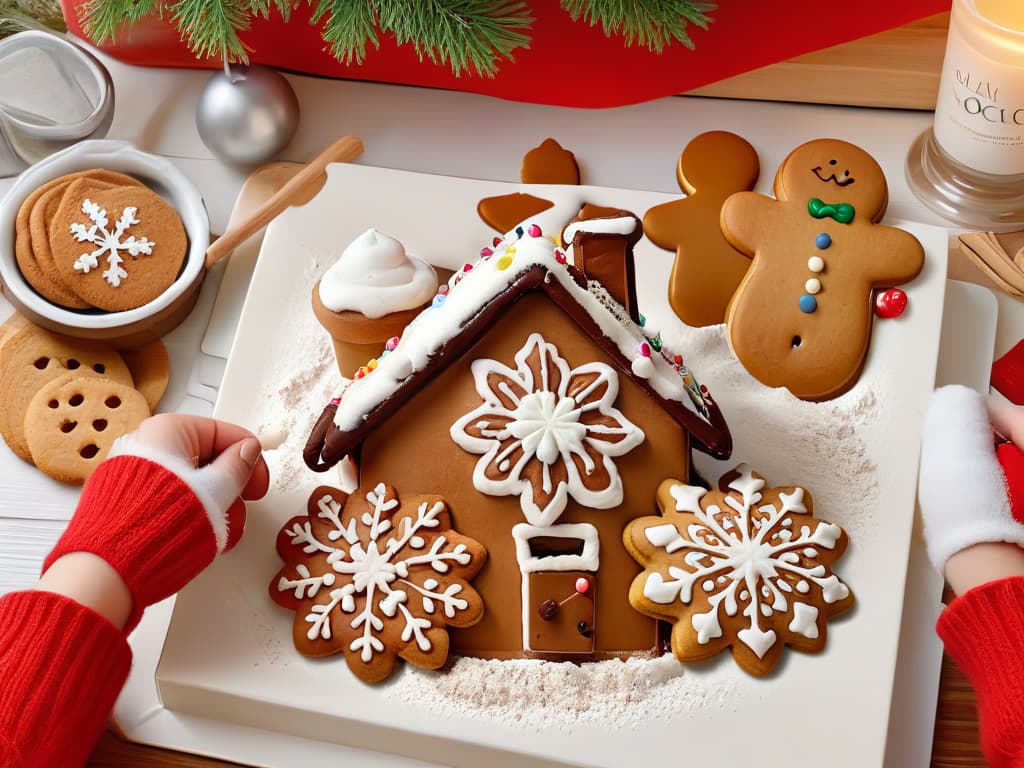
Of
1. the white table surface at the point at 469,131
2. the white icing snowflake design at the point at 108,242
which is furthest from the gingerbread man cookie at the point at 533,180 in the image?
the white icing snowflake design at the point at 108,242

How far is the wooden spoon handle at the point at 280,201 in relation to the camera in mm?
1265

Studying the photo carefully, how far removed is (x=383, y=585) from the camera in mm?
986

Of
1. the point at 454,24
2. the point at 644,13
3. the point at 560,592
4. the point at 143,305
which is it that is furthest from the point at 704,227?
the point at 143,305

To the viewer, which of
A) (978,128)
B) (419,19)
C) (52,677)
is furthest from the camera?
(978,128)

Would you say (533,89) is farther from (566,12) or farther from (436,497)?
(436,497)

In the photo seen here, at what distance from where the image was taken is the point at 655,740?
3.15 ft

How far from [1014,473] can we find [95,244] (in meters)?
0.91

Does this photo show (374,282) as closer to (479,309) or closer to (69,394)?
(479,309)

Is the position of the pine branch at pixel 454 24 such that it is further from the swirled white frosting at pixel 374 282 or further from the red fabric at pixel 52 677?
the red fabric at pixel 52 677

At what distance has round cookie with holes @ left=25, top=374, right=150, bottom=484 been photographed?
3.83ft

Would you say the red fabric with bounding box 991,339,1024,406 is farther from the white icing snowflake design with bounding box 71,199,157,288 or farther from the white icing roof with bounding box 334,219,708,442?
the white icing snowflake design with bounding box 71,199,157,288

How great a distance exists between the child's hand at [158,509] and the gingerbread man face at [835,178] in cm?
62

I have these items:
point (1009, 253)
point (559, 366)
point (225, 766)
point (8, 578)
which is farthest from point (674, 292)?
point (8, 578)

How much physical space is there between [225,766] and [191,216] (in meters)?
0.58
